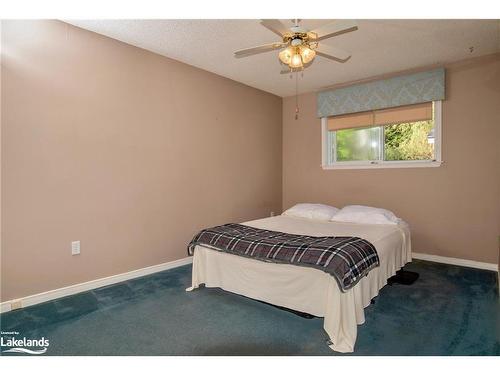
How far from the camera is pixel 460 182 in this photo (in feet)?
11.2

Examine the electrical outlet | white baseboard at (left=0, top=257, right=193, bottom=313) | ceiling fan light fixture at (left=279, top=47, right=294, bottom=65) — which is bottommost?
white baseboard at (left=0, top=257, right=193, bottom=313)

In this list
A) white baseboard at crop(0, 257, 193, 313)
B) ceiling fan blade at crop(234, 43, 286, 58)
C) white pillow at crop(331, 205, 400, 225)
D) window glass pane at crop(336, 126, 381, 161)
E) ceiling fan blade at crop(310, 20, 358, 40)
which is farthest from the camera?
window glass pane at crop(336, 126, 381, 161)

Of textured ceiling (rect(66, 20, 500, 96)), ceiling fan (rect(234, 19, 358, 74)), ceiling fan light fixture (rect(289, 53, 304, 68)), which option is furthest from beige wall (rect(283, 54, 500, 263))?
ceiling fan light fixture (rect(289, 53, 304, 68))

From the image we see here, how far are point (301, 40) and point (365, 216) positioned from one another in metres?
1.94

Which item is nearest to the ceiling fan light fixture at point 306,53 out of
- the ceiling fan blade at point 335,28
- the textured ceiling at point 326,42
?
the ceiling fan blade at point 335,28

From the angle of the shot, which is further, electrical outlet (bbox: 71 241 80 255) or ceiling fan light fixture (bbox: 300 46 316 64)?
electrical outlet (bbox: 71 241 80 255)

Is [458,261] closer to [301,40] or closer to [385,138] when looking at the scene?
[385,138]

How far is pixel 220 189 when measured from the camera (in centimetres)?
395

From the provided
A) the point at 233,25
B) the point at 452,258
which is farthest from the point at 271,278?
the point at 452,258

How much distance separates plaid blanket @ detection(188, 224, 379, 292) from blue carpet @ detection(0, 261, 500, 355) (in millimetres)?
421

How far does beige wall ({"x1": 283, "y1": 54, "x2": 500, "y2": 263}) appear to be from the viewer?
3.24 m

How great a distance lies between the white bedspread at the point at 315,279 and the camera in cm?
186

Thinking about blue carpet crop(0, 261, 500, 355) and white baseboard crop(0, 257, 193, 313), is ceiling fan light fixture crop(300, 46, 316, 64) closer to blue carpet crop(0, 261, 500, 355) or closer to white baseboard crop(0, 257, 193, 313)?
blue carpet crop(0, 261, 500, 355)

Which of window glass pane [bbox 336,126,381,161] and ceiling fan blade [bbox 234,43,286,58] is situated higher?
ceiling fan blade [bbox 234,43,286,58]
